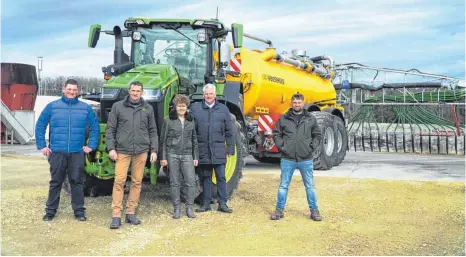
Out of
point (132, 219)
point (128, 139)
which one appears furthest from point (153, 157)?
point (132, 219)

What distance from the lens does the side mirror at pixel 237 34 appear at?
7.45 meters

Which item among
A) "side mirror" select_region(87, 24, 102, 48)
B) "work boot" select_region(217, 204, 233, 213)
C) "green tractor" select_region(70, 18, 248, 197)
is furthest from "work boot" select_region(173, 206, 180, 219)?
"side mirror" select_region(87, 24, 102, 48)

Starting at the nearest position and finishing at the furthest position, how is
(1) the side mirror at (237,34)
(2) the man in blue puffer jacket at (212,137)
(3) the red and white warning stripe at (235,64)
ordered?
(2) the man in blue puffer jacket at (212,137) → (1) the side mirror at (237,34) → (3) the red and white warning stripe at (235,64)

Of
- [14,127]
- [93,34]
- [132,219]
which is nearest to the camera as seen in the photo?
[132,219]

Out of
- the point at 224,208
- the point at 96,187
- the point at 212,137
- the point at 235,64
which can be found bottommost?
the point at 224,208

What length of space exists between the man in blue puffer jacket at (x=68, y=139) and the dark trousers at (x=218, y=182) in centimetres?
149

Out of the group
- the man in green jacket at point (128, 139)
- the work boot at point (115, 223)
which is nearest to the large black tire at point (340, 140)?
the man in green jacket at point (128, 139)

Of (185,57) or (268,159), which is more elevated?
(185,57)

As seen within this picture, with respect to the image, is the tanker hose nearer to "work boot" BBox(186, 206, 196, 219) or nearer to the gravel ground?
the gravel ground

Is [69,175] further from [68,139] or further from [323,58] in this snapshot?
[323,58]

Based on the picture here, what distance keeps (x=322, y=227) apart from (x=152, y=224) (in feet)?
6.58

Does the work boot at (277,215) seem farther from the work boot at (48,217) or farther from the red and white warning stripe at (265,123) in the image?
the red and white warning stripe at (265,123)

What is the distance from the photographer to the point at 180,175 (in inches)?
243

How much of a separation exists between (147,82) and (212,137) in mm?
1155
